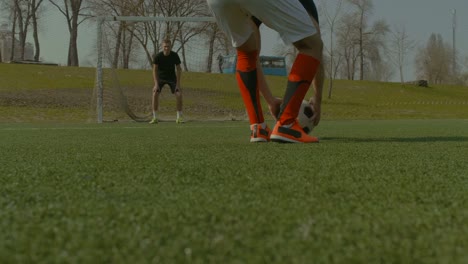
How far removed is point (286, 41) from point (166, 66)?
7.72 m

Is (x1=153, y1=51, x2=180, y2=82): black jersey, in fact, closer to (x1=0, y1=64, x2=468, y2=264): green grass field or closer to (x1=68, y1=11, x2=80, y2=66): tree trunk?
(x1=0, y1=64, x2=468, y2=264): green grass field

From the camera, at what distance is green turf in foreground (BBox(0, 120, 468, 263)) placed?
88 centimetres

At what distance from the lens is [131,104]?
15.4 m

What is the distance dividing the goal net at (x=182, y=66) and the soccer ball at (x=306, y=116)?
8777mm

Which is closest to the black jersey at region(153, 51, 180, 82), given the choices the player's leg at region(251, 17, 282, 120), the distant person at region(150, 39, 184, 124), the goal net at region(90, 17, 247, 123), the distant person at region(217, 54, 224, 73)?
the distant person at region(150, 39, 184, 124)

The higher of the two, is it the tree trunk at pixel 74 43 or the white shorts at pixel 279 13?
the tree trunk at pixel 74 43

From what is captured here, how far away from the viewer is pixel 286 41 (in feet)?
11.4

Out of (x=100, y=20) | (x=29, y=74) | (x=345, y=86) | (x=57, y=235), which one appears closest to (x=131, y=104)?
(x=100, y=20)

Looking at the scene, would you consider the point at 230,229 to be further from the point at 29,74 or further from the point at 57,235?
the point at 29,74

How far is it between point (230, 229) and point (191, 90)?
15673mm

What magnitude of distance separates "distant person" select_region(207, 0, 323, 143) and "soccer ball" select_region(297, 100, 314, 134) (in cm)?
38

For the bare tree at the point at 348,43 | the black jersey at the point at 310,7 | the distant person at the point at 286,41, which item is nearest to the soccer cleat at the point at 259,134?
the distant person at the point at 286,41

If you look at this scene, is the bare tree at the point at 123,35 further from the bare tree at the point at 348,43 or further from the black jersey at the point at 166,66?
the bare tree at the point at 348,43

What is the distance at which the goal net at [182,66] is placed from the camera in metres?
13.2
